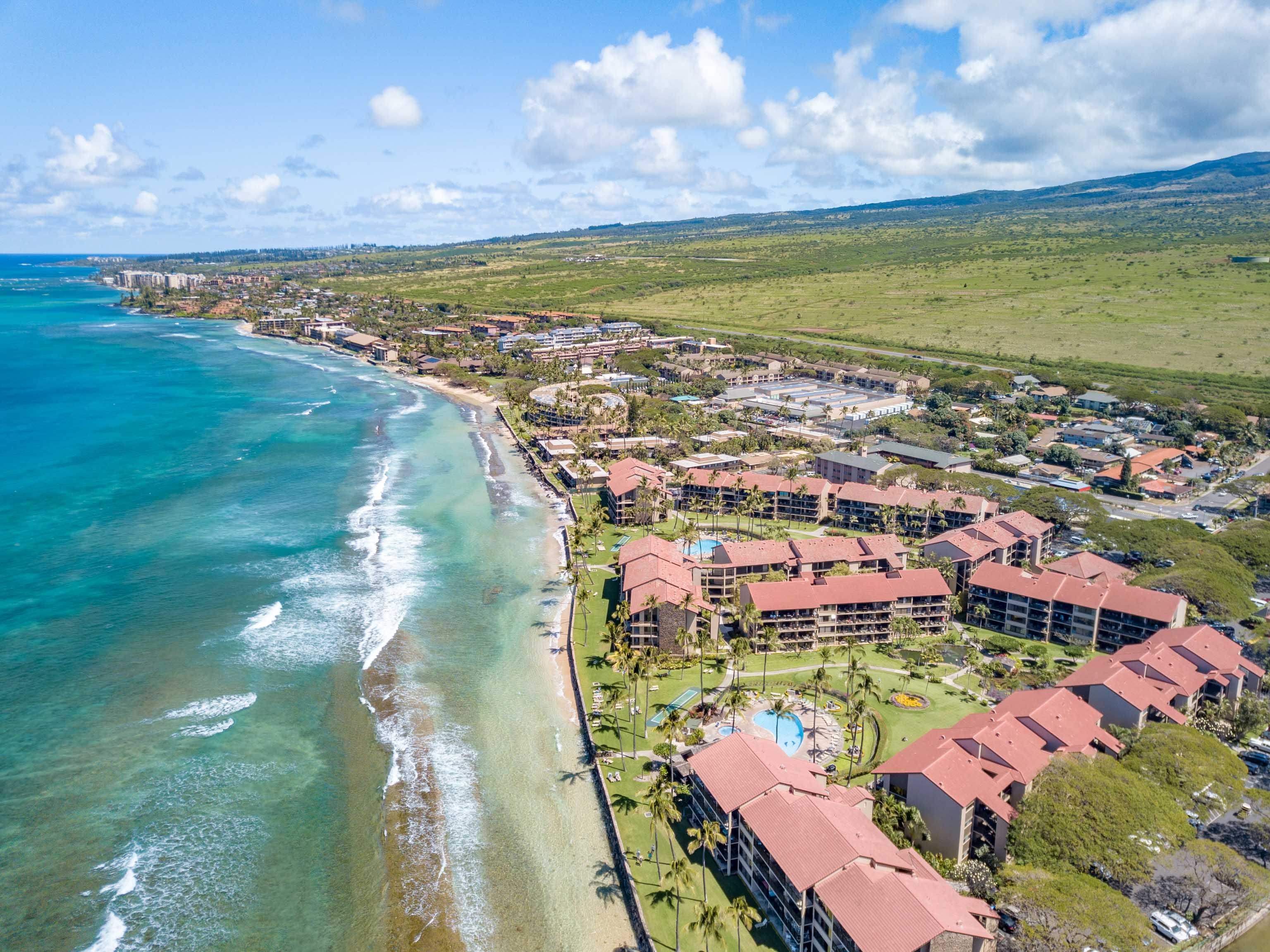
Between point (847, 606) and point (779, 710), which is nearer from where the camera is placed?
point (779, 710)

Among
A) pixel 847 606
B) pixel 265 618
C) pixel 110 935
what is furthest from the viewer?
pixel 265 618

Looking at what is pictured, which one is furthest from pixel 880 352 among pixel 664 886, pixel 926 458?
pixel 664 886

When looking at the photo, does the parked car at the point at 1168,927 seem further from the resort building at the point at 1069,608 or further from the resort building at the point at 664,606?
the resort building at the point at 664,606

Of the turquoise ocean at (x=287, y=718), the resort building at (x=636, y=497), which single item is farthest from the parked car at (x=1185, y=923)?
the resort building at (x=636, y=497)

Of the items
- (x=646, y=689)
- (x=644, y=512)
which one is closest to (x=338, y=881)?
(x=646, y=689)

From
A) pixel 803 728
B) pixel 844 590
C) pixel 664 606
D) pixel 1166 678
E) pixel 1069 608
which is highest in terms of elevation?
pixel 664 606

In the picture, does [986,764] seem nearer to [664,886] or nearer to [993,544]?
[664,886]
